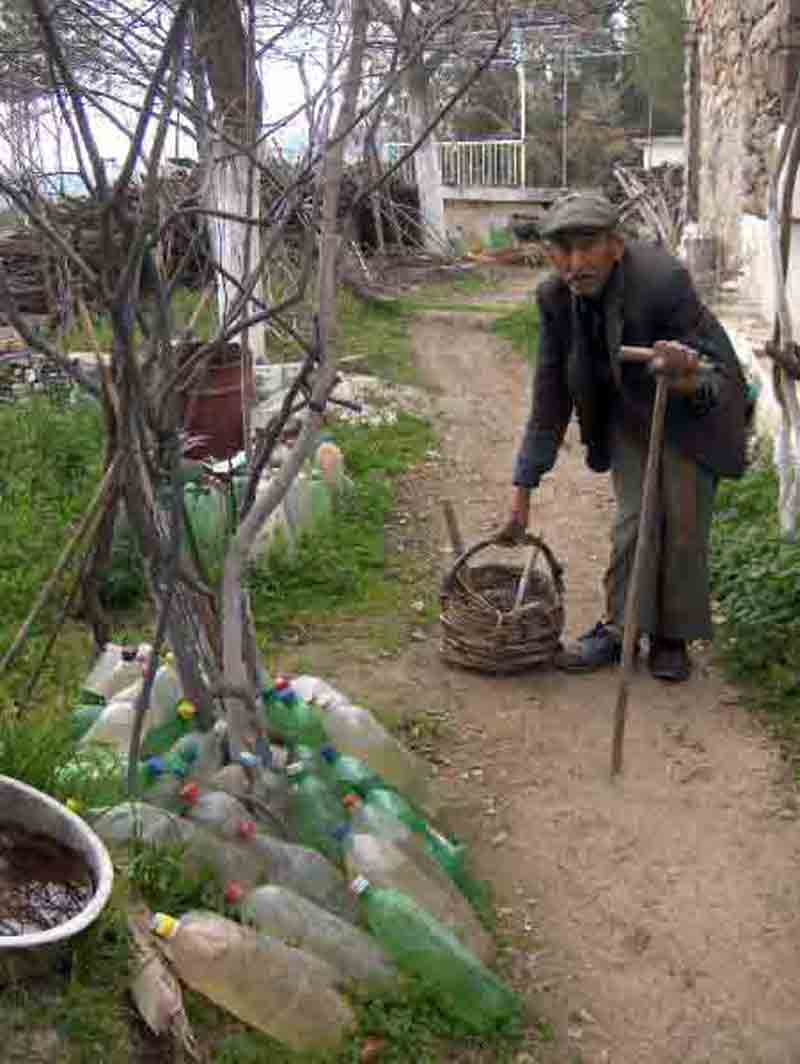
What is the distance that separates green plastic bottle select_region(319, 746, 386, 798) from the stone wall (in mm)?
5188

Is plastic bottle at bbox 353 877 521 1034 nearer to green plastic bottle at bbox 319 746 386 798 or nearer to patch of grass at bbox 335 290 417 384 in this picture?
green plastic bottle at bbox 319 746 386 798

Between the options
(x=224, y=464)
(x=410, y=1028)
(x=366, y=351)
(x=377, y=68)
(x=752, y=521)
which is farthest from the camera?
(x=366, y=351)

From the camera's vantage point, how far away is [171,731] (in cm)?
338

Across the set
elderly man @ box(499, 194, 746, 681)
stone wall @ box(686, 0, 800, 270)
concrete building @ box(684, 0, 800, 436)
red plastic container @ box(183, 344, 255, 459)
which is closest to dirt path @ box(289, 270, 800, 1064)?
elderly man @ box(499, 194, 746, 681)

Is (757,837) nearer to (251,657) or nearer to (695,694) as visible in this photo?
(695,694)

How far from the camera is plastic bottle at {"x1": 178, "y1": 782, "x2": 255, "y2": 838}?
2.93 metres

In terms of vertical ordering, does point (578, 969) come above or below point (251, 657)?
below

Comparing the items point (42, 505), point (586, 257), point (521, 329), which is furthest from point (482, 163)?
point (586, 257)

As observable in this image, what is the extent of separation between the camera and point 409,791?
3.73 meters

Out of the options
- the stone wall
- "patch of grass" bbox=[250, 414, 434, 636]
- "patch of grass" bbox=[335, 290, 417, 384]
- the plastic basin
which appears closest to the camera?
the plastic basin

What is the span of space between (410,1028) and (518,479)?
224 centimetres

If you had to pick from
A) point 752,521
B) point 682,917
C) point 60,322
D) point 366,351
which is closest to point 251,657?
point 682,917

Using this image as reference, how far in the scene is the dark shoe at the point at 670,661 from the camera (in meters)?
4.62

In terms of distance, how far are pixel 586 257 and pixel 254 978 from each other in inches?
97.9
